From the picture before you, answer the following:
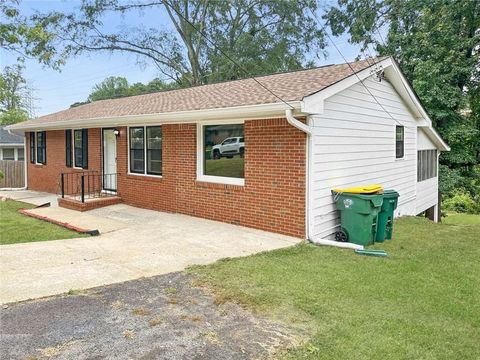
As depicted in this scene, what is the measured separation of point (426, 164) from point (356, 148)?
7187 millimetres

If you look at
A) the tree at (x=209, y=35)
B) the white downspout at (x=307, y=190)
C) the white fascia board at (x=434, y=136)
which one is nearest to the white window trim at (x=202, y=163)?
the white downspout at (x=307, y=190)

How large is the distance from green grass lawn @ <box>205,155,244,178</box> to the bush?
56.8ft

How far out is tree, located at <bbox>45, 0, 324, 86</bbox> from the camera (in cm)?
2748

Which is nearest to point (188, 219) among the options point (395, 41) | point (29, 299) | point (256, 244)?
point (256, 244)

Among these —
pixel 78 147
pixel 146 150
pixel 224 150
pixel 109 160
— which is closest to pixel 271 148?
pixel 224 150

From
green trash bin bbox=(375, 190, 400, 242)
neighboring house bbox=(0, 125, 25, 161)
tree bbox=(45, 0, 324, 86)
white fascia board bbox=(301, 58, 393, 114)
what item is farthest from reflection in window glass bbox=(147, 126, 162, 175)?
neighboring house bbox=(0, 125, 25, 161)

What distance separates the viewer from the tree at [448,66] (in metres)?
17.9

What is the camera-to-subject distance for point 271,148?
317 inches

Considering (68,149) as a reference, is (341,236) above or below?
below

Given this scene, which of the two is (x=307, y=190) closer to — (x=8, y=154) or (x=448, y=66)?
(x=448, y=66)

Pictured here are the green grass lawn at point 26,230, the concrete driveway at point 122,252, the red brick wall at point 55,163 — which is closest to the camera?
the concrete driveway at point 122,252

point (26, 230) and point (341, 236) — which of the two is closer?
point (341, 236)

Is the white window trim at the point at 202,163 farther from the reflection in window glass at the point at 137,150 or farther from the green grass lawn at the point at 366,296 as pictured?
the green grass lawn at the point at 366,296

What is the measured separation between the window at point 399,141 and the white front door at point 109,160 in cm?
829
